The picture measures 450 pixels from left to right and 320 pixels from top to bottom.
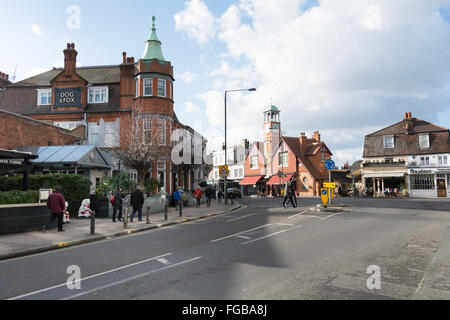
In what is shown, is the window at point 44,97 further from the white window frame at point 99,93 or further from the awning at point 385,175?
the awning at point 385,175

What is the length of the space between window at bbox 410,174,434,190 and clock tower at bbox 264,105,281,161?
20735mm

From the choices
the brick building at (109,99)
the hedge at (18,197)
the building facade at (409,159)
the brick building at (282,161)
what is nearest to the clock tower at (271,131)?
the brick building at (282,161)

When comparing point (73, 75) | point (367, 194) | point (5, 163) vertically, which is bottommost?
point (367, 194)

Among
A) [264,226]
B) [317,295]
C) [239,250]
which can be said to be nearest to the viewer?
[317,295]

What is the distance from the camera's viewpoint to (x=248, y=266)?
6.95m

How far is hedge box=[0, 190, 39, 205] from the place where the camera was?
13150 millimetres

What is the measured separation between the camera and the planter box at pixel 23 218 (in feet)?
40.5

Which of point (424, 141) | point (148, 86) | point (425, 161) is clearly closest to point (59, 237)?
point (148, 86)

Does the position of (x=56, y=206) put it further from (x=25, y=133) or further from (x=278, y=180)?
(x=278, y=180)

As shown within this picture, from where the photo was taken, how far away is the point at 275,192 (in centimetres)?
5091
